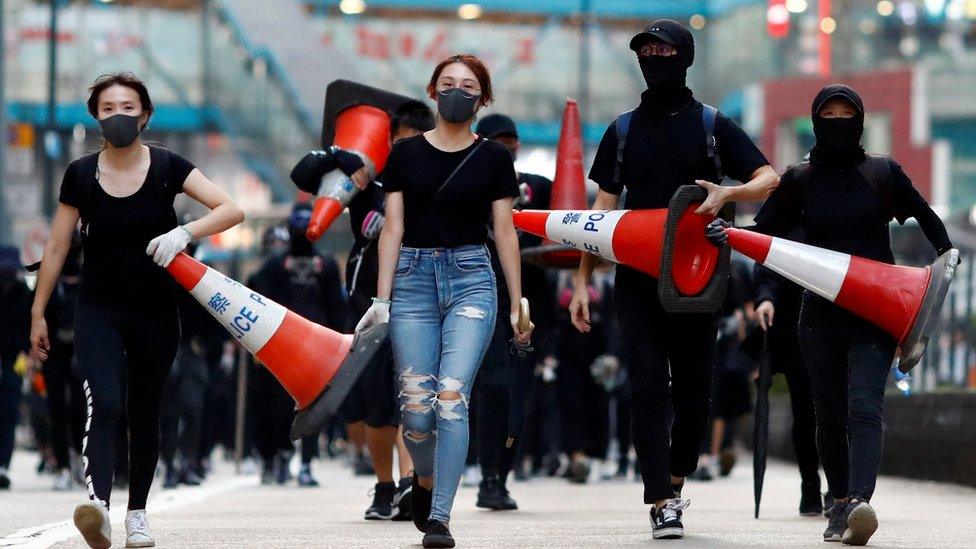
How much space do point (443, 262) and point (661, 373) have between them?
98cm

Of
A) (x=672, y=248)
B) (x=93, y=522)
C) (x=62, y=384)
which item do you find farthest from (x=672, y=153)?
(x=62, y=384)

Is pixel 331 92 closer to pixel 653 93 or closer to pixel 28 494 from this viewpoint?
pixel 653 93

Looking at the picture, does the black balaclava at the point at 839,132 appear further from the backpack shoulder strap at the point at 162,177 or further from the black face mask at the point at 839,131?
the backpack shoulder strap at the point at 162,177

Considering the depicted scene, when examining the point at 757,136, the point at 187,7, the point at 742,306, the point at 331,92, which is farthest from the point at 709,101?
the point at 331,92

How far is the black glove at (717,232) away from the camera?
27.4 feet

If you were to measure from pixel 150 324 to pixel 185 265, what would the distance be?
0.91 feet

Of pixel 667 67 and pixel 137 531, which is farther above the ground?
pixel 667 67

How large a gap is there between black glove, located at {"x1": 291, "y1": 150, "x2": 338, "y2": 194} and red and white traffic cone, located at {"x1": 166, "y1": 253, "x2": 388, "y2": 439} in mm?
1670

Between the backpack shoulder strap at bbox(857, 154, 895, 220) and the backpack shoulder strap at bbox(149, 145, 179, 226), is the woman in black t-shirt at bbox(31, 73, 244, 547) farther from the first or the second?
the backpack shoulder strap at bbox(857, 154, 895, 220)

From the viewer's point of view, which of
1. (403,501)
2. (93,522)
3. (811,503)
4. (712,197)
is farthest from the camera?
(811,503)

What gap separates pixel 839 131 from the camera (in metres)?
8.45

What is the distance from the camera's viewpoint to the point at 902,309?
8.33 metres

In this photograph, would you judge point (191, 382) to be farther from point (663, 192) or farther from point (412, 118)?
point (663, 192)

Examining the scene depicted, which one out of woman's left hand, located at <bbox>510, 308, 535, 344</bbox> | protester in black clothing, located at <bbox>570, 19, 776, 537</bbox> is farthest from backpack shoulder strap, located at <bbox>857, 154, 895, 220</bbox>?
woman's left hand, located at <bbox>510, 308, 535, 344</bbox>
